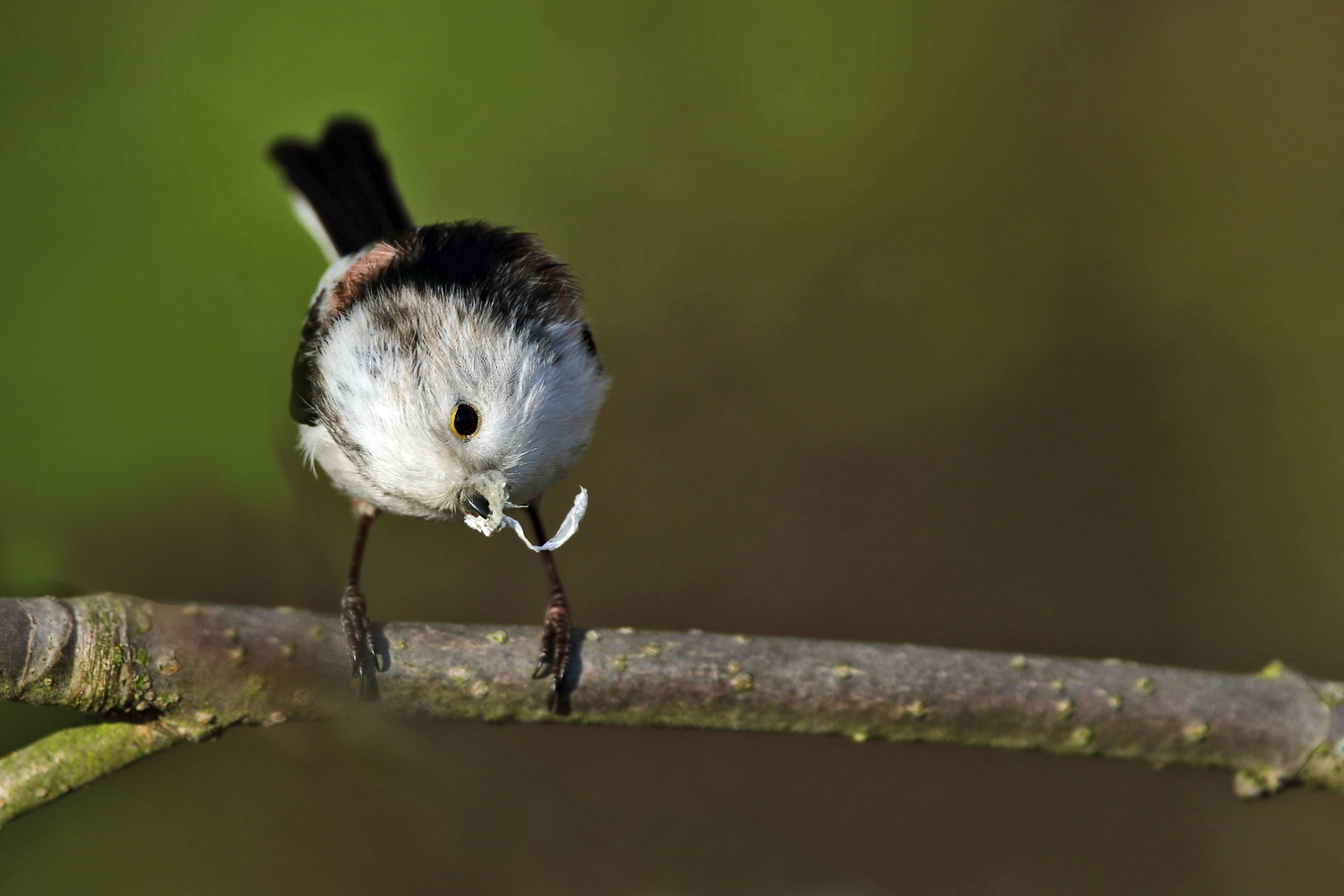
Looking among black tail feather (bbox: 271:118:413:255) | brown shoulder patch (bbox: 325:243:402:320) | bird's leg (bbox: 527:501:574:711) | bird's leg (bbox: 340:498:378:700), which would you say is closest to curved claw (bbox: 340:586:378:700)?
bird's leg (bbox: 340:498:378:700)

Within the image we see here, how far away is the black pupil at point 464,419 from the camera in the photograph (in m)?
2.26

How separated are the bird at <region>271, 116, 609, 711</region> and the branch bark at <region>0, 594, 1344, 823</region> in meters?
0.09

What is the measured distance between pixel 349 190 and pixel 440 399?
1442mm

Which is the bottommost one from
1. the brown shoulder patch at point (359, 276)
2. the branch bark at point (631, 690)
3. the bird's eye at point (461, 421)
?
the branch bark at point (631, 690)

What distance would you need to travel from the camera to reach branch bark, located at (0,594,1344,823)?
1.82 metres

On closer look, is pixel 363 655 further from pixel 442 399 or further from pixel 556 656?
pixel 442 399

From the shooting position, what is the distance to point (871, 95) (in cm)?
434

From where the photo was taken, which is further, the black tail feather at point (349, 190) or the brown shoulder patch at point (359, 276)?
the black tail feather at point (349, 190)

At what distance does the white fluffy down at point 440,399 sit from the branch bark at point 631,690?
1.13 feet

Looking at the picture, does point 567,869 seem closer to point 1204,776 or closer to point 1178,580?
point 1204,776

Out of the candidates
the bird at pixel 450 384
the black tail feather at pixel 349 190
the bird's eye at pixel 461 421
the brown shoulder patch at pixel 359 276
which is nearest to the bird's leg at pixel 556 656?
the bird at pixel 450 384

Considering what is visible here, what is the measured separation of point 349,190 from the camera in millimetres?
3404

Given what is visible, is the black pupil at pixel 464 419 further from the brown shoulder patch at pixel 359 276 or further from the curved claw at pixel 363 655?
the brown shoulder patch at pixel 359 276

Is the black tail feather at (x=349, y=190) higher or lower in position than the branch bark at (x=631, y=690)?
higher
